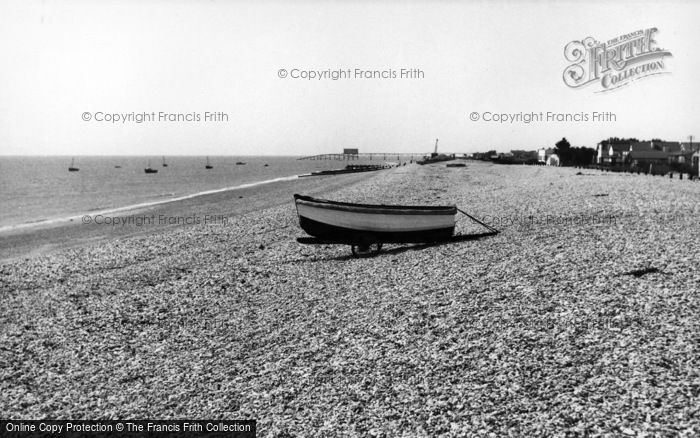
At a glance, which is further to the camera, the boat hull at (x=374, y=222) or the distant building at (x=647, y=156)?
the distant building at (x=647, y=156)

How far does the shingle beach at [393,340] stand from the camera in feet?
20.7

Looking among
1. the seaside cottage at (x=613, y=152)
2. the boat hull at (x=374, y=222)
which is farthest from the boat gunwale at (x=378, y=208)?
the seaside cottage at (x=613, y=152)

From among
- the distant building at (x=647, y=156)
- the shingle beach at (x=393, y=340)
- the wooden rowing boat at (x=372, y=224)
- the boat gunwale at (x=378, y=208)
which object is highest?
the distant building at (x=647, y=156)

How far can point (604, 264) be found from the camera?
11.7 meters

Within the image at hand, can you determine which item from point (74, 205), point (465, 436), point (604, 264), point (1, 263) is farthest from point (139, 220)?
point (465, 436)

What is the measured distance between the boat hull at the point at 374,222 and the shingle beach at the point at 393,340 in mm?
746

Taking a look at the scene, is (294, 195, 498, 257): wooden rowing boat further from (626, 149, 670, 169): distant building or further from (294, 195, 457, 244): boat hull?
(626, 149, 670, 169): distant building

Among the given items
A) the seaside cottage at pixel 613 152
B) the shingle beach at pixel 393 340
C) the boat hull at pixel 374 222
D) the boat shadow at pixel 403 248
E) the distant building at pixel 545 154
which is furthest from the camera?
the distant building at pixel 545 154

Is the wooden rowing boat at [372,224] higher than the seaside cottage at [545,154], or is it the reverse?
the seaside cottage at [545,154]

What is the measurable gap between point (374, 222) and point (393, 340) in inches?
339

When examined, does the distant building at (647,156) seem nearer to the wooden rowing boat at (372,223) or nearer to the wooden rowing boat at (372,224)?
the wooden rowing boat at (372,224)

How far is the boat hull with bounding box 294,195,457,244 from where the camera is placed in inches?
672

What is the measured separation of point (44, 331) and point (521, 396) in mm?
10538

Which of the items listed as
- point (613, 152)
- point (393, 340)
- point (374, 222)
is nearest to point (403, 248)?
point (374, 222)
